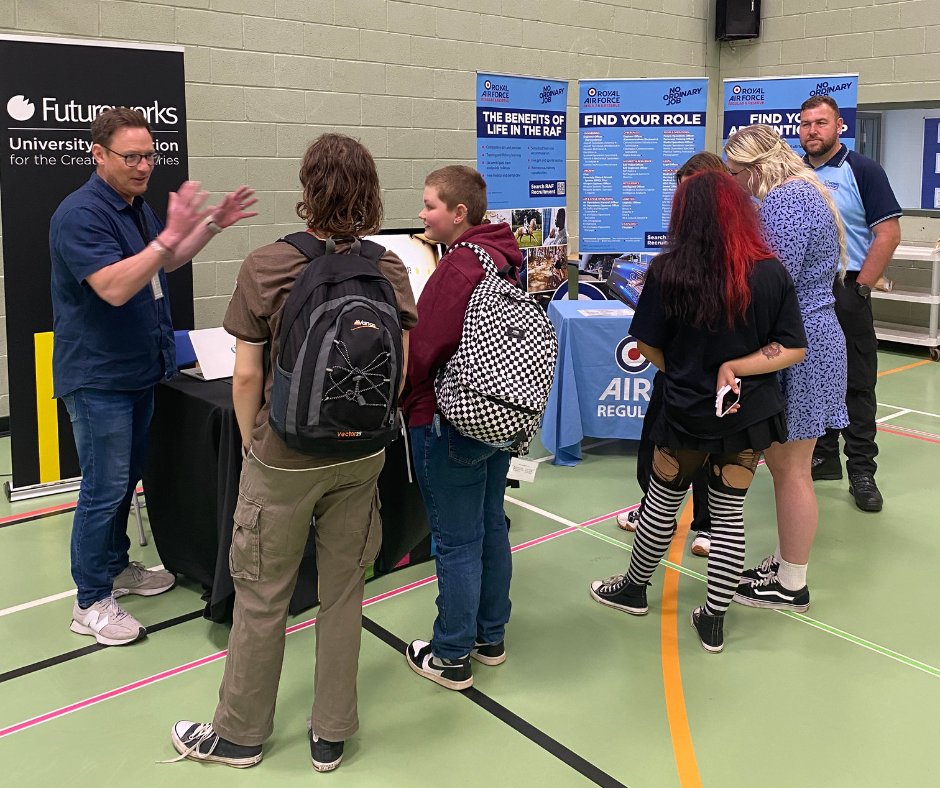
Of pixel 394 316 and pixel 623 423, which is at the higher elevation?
pixel 394 316

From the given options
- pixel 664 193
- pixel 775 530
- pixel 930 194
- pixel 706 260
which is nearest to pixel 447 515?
pixel 706 260

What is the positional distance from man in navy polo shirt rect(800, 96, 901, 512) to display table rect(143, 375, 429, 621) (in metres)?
2.01

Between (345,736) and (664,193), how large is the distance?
13.7 feet

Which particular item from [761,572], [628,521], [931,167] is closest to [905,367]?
[931,167]

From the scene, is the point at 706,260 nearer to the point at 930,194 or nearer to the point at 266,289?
the point at 266,289

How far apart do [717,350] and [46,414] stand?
2976 millimetres

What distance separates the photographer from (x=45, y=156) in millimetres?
3686

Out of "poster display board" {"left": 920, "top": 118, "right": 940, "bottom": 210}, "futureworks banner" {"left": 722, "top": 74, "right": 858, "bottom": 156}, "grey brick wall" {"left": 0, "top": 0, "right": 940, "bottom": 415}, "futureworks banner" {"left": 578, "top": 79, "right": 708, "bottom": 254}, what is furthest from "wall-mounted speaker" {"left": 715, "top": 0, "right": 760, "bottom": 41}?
"futureworks banner" {"left": 578, "top": 79, "right": 708, "bottom": 254}

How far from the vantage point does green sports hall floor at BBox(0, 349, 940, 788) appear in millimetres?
2092

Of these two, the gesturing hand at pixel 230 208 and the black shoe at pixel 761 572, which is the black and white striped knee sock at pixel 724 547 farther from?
the gesturing hand at pixel 230 208

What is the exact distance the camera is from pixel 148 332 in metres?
2.63

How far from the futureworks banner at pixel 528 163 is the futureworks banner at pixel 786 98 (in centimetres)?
114

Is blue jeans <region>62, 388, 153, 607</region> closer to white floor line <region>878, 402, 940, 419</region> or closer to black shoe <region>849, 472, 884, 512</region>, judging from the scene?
black shoe <region>849, 472, 884, 512</region>

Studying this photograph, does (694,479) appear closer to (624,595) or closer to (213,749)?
(624,595)
